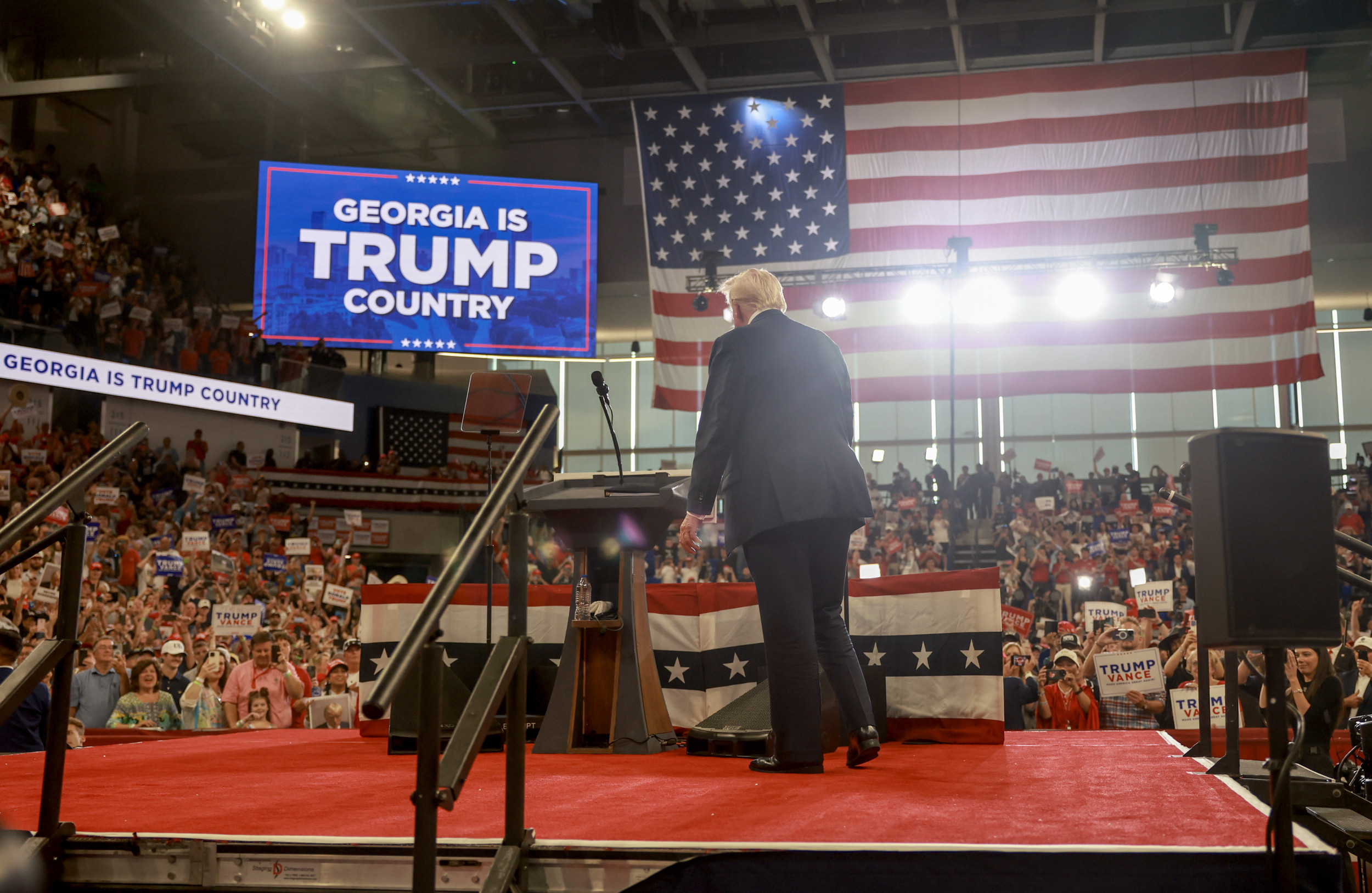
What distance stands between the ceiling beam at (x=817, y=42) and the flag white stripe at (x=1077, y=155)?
219cm

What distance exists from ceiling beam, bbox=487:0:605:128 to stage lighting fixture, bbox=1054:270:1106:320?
736 cm

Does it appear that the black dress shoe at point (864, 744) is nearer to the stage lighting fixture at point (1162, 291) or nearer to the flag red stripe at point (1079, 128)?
the stage lighting fixture at point (1162, 291)

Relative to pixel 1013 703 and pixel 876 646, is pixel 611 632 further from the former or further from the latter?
pixel 1013 703

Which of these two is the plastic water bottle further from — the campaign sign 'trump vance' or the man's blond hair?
the campaign sign 'trump vance'

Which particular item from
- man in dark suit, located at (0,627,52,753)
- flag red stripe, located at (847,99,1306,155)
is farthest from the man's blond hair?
flag red stripe, located at (847,99,1306,155)

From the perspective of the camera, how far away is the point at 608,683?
394 cm

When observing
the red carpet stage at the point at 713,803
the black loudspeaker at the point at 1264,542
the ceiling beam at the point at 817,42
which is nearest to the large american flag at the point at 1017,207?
the ceiling beam at the point at 817,42

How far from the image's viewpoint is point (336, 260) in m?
13.5

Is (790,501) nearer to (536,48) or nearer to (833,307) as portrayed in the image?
(833,307)

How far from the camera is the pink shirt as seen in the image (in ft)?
24.0

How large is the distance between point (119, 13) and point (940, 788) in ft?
58.0

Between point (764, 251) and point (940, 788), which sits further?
point (764, 251)

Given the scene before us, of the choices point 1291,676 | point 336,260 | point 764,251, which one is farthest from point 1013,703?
point 336,260

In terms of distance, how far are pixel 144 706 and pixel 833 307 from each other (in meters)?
8.10
